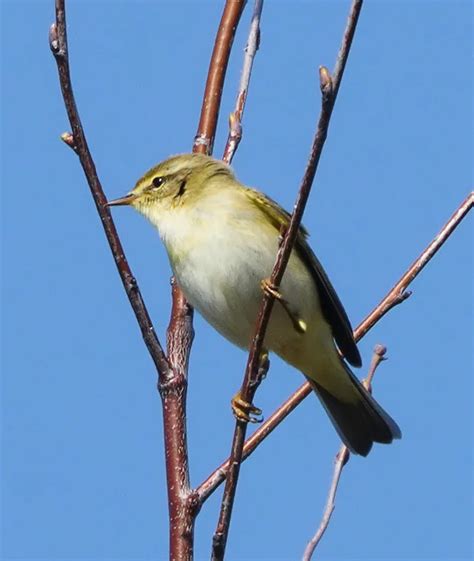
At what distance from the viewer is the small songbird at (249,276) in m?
4.11

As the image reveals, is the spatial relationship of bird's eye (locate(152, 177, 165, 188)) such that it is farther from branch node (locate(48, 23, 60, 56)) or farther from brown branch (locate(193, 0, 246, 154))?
branch node (locate(48, 23, 60, 56))

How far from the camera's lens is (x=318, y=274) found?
14.4ft

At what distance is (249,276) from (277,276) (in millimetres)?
1168

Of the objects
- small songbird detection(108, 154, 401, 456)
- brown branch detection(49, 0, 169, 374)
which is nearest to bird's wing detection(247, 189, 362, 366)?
small songbird detection(108, 154, 401, 456)

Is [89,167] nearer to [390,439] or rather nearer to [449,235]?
[449,235]

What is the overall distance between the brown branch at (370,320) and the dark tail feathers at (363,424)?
39.6 inches

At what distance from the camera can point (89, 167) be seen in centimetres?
278

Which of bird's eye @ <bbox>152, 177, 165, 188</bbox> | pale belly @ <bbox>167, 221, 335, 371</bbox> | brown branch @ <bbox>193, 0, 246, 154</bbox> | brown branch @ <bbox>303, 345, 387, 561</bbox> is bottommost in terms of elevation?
brown branch @ <bbox>303, 345, 387, 561</bbox>

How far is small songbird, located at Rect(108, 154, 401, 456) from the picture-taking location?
4.11m

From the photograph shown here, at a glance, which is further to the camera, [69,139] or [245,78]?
[245,78]

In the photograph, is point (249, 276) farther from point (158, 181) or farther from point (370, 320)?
point (158, 181)

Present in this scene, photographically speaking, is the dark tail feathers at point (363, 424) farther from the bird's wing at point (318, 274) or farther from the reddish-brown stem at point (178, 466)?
the reddish-brown stem at point (178, 466)

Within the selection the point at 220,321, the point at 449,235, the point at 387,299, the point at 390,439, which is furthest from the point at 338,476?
the point at 390,439

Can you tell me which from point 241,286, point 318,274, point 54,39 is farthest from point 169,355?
point 54,39
